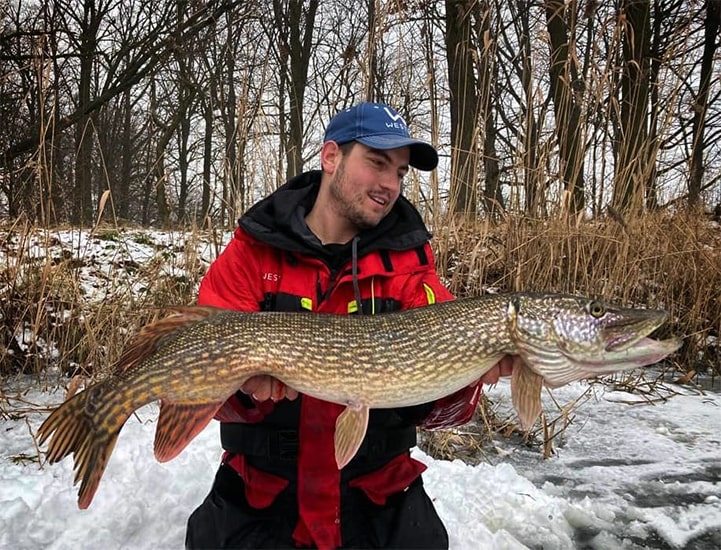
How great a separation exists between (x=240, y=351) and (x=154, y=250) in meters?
2.77

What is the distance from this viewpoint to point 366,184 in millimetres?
1665

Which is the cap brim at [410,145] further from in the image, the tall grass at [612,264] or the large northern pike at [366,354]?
the tall grass at [612,264]

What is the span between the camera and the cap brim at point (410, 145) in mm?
1634

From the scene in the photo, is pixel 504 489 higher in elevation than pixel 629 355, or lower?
lower

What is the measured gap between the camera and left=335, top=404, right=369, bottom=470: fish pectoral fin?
1326 millimetres

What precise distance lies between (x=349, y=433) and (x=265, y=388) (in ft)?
0.83

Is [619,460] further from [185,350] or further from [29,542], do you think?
[29,542]

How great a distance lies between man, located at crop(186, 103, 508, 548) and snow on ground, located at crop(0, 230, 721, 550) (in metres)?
0.23

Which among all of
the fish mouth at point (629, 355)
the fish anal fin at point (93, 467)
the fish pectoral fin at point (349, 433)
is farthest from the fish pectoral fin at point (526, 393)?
the fish anal fin at point (93, 467)

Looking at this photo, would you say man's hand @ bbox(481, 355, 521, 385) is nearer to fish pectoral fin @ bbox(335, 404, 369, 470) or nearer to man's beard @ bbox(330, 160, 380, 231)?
fish pectoral fin @ bbox(335, 404, 369, 470)

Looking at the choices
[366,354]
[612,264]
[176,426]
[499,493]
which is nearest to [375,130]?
[366,354]

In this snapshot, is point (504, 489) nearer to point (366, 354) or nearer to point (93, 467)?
point (366, 354)

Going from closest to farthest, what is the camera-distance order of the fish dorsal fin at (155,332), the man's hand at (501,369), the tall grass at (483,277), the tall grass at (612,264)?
the fish dorsal fin at (155,332) < the man's hand at (501,369) < the tall grass at (483,277) < the tall grass at (612,264)

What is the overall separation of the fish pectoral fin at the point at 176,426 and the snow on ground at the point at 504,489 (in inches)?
17.9
